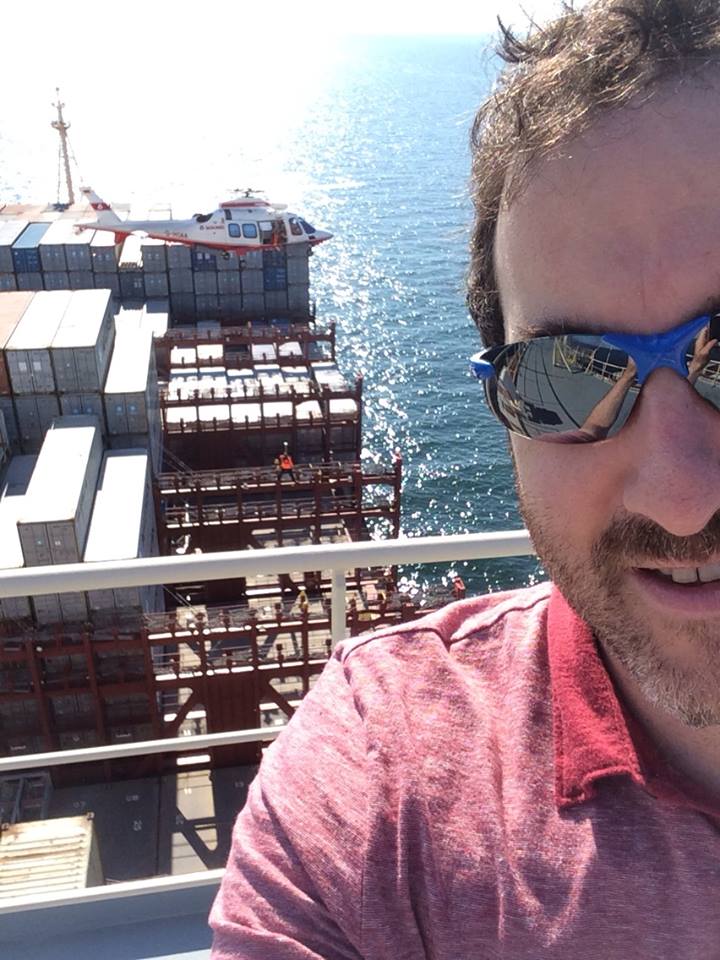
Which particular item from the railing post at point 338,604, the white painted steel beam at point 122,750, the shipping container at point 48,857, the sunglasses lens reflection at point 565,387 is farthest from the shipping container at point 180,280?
the sunglasses lens reflection at point 565,387

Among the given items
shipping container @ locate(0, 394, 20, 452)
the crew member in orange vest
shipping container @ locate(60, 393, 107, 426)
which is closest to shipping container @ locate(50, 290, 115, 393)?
shipping container @ locate(60, 393, 107, 426)

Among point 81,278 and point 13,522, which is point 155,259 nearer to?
point 81,278

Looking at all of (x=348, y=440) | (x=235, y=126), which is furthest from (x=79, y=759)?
(x=235, y=126)

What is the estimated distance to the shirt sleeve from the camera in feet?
3.52

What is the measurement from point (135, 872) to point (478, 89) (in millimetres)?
11191

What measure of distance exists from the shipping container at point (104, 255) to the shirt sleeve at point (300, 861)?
30266 mm

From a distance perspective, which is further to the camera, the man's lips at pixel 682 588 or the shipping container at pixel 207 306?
the shipping container at pixel 207 306

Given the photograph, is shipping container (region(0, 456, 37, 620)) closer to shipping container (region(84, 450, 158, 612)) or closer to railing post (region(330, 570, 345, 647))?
shipping container (region(84, 450, 158, 612))

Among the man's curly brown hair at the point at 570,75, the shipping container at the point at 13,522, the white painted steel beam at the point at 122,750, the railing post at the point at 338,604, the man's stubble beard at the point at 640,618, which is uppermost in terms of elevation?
the man's curly brown hair at the point at 570,75

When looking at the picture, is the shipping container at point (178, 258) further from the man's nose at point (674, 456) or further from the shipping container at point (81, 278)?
the man's nose at point (674, 456)

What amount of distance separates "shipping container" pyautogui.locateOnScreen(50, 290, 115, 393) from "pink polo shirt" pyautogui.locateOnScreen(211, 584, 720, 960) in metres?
16.0

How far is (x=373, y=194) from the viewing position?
197 feet

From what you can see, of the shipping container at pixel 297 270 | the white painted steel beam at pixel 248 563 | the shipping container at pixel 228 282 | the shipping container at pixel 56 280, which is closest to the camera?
the white painted steel beam at pixel 248 563

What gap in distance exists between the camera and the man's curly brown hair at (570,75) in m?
1.14
